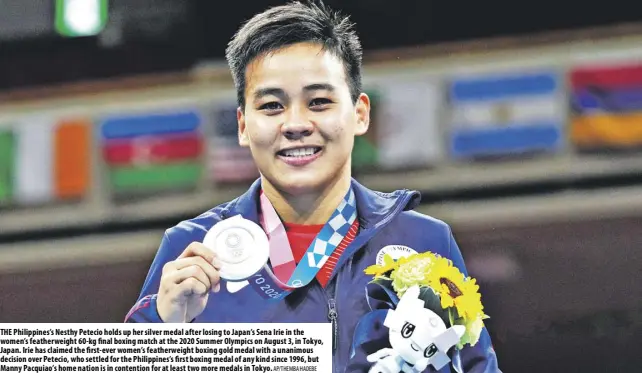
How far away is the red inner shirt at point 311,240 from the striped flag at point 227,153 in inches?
7.6

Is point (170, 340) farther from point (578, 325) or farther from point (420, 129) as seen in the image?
point (578, 325)

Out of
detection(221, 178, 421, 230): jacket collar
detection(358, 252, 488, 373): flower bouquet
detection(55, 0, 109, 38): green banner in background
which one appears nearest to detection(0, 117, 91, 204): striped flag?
detection(55, 0, 109, 38): green banner in background

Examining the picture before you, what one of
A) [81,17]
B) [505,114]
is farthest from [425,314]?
[81,17]

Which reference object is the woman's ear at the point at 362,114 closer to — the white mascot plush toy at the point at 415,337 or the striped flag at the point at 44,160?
the white mascot plush toy at the point at 415,337

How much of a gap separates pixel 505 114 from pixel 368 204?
447mm

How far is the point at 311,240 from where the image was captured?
250cm

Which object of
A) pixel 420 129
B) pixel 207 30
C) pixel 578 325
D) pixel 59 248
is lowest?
pixel 578 325

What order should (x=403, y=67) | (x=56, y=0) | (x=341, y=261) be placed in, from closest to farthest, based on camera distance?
(x=341, y=261)
(x=403, y=67)
(x=56, y=0)

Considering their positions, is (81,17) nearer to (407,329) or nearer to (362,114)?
(362,114)

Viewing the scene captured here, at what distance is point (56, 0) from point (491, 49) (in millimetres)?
1247

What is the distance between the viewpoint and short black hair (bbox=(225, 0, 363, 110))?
247 centimetres

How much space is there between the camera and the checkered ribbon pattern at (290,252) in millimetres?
Result: 2451

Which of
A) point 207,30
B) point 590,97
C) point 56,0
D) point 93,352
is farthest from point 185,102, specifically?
point 590,97

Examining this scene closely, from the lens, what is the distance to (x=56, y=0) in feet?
9.13
